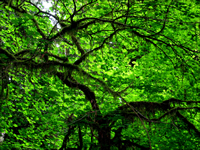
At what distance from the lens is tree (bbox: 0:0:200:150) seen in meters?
4.32

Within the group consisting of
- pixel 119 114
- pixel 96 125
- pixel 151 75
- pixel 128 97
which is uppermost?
pixel 151 75

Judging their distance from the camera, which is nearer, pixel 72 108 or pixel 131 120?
pixel 131 120

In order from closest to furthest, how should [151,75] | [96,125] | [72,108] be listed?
[96,125], [72,108], [151,75]

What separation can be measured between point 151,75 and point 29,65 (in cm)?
455

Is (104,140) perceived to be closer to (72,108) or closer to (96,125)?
(96,125)

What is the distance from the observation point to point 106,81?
648cm

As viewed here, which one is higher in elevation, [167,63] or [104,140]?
[167,63]

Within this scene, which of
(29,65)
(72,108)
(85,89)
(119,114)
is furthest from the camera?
(72,108)

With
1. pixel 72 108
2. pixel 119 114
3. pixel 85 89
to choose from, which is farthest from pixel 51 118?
pixel 119 114

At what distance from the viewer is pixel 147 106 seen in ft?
15.7

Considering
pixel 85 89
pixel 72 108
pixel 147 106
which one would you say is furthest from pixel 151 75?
pixel 72 108

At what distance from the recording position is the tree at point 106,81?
4316mm

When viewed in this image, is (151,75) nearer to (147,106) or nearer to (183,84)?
(183,84)

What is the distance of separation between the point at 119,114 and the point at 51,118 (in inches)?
115
